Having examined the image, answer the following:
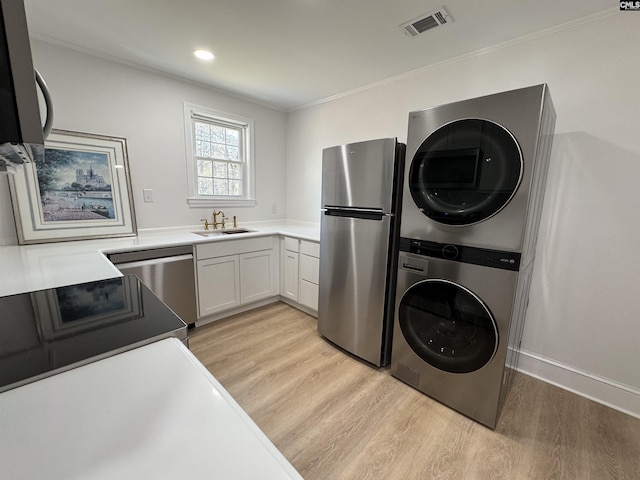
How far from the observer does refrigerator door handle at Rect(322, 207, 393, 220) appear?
196 centimetres

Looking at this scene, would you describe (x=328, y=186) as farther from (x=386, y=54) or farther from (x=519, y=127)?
(x=519, y=127)

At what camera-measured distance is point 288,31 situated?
191 centimetres

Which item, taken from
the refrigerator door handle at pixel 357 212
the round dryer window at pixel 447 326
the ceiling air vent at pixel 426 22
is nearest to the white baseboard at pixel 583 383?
the round dryer window at pixel 447 326

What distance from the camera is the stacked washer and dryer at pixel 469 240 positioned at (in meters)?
1.38

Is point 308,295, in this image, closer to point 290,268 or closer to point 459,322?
point 290,268

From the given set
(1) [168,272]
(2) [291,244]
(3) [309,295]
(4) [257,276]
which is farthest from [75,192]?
(3) [309,295]

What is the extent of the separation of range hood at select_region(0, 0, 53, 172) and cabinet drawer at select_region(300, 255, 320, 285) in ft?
7.56

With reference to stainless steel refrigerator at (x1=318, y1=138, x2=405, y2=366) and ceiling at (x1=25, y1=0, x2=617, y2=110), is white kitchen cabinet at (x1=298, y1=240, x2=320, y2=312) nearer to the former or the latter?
stainless steel refrigerator at (x1=318, y1=138, x2=405, y2=366)

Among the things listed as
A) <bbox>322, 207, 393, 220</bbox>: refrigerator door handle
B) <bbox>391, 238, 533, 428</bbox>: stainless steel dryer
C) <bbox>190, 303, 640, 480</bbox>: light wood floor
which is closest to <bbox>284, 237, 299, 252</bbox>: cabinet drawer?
<bbox>322, 207, 393, 220</bbox>: refrigerator door handle

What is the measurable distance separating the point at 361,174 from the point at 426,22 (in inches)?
41.6

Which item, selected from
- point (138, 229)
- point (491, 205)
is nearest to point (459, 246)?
point (491, 205)

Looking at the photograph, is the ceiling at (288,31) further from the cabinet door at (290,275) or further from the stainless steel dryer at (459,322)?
the cabinet door at (290,275)

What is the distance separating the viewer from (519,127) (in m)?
1.34

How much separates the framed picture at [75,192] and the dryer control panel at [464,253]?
100 inches
